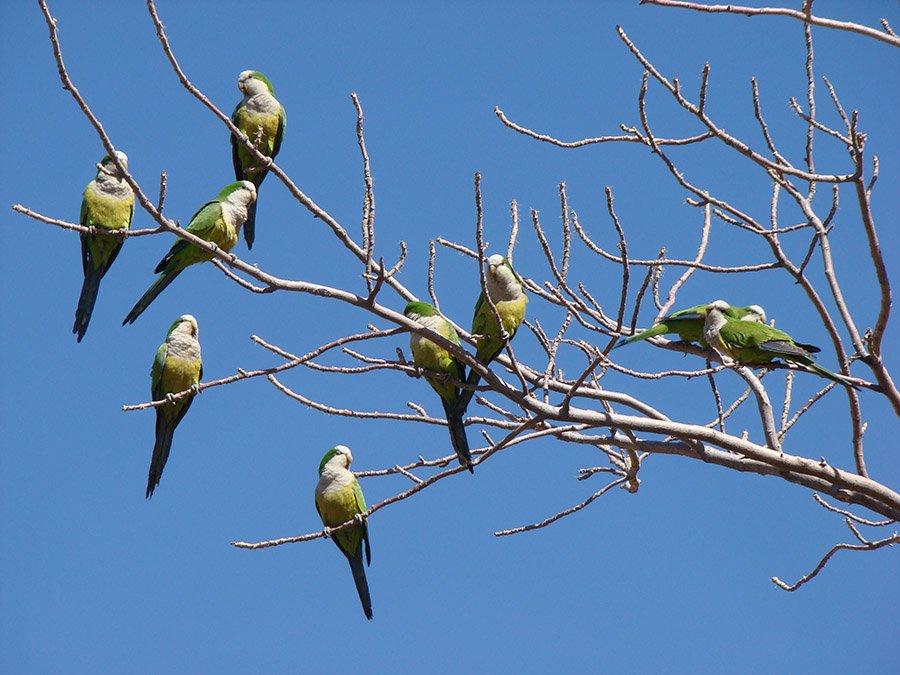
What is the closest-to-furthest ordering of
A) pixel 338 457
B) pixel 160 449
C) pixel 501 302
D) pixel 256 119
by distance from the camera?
pixel 501 302 < pixel 160 449 < pixel 338 457 < pixel 256 119

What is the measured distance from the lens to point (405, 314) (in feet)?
16.8

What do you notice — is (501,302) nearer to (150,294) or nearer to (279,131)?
(150,294)

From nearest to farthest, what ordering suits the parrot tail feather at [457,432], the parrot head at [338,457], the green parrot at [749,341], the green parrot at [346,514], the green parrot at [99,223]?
the parrot tail feather at [457,432]
the green parrot at [749,341]
the green parrot at [99,223]
the green parrot at [346,514]
the parrot head at [338,457]

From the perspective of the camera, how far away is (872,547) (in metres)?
4.34

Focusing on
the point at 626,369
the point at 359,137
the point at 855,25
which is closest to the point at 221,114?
the point at 359,137

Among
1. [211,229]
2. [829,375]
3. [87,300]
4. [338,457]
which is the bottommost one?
[829,375]

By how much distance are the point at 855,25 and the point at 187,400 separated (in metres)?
3.91

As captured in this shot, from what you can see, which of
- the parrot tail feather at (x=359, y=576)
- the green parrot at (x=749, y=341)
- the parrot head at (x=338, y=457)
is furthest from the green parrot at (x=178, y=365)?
the green parrot at (x=749, y=341)

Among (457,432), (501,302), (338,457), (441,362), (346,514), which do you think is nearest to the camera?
(457,432)

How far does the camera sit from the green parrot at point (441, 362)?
469 cm

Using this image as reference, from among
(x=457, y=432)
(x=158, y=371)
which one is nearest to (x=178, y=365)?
(x=158, y=371)

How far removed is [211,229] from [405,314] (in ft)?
4.50

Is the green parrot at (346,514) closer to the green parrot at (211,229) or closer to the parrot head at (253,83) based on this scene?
the green parrot at (211,229)

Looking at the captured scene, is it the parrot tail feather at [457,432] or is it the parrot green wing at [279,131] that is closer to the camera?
the parrot tail feather at [457,432]
